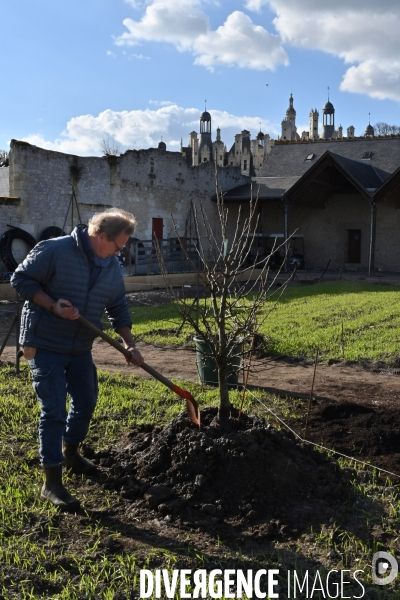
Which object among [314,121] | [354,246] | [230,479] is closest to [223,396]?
[230,479]

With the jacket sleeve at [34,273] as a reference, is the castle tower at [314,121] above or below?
above

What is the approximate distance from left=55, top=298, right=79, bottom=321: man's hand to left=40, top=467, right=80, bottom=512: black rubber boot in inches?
37.7

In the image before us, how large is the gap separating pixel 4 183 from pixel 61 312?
65.0 ft

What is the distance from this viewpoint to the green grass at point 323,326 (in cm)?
967

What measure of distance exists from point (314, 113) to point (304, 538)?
80134mm

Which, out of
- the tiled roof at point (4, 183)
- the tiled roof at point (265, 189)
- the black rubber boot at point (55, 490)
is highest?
the tiled roof at point (265, 189)

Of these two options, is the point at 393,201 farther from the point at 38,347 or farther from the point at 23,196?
the point at 38,347

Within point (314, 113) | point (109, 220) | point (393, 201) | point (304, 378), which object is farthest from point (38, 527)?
point (314, 113)

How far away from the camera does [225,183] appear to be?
3108 centimetres

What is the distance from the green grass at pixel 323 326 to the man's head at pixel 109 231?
260cm

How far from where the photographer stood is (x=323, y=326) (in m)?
12.0

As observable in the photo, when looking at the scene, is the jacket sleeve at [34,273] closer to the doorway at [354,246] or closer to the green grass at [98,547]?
the green grass at [98,547]

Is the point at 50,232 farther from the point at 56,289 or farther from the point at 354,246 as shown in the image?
the point at 56,289

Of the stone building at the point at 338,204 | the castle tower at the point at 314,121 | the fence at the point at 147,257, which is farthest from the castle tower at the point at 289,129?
the fence at the point at 147,257
